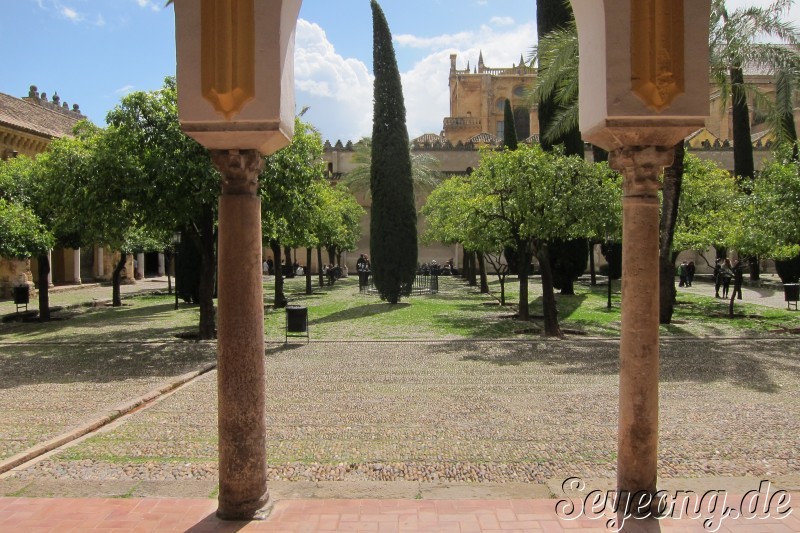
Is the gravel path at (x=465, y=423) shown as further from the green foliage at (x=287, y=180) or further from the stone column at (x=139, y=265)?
the stone column at (x=139, y=265)

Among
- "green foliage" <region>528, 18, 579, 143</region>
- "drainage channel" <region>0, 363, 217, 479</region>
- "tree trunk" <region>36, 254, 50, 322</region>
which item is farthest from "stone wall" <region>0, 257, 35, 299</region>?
"green foliage" <region>528, 18, 579, 143</region>

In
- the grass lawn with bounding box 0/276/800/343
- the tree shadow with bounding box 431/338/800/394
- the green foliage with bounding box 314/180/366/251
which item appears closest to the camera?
the tree shadow with bounding box 431/338/800/394

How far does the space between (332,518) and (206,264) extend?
8.71 meters

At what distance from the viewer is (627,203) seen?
3748mm

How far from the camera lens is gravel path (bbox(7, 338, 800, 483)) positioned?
464 cm

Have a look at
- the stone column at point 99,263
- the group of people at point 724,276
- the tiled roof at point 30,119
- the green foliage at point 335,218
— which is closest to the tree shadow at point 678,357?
the group of people at point 724,276

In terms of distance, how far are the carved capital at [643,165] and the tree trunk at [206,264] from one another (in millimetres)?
8694

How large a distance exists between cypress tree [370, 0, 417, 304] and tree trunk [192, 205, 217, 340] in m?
8.47

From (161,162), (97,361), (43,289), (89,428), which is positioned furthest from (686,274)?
(89,428)

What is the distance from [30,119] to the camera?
26234 mm

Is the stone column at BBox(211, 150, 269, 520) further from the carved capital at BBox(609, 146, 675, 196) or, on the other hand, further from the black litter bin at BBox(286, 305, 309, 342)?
the black litter bin at BBox(286, 305, 309, 342)

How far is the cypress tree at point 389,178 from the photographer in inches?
789

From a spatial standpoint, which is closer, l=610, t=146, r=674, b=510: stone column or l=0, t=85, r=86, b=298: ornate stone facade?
l=610, t=146, r=674, b=510: stone column

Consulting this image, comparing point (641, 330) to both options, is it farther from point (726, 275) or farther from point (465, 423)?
point (726, 275)
